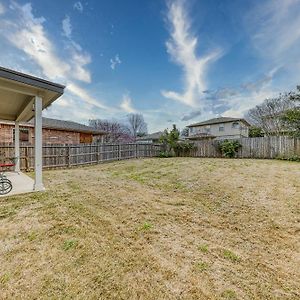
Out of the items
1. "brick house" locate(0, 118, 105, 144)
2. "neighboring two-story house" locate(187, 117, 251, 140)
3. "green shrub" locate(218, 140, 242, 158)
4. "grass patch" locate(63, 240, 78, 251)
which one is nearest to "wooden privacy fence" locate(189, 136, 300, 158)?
"green shrub" locate(218, 140, 242, 158)

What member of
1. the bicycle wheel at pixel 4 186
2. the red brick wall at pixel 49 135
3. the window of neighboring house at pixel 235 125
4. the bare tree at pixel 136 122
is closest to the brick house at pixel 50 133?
the red brick wall at pixel 49 135

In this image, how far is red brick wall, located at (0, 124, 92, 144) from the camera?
46.0 ft

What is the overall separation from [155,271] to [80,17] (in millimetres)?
11083

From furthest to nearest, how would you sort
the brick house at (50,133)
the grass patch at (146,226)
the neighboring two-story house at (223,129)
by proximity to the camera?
1. the neighboring two-story house at (223,129)
2. the brick house at (50,133)
3. the grass patch at (146,226)

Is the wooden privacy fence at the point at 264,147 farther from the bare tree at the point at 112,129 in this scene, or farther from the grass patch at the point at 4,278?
the bare tree at the point at 112,129

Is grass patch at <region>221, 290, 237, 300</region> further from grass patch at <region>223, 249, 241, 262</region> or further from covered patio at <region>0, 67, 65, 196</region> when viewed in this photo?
covered patio at <region>0, 67, 65, 196</region>

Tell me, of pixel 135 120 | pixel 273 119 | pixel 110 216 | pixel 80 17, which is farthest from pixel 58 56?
pixel 135 120

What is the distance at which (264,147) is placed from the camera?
1542 cm

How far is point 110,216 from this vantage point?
12.7 ft

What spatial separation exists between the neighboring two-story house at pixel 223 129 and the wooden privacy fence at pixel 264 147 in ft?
53.4

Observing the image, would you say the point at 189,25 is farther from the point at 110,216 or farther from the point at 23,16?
the point at 110,216

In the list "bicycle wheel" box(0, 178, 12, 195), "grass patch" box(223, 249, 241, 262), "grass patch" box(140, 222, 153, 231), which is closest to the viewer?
"grass patch" box(223, 249, 241, 262)

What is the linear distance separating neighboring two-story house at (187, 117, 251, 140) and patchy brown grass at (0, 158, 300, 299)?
30.3m

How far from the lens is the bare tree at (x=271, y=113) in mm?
21292
